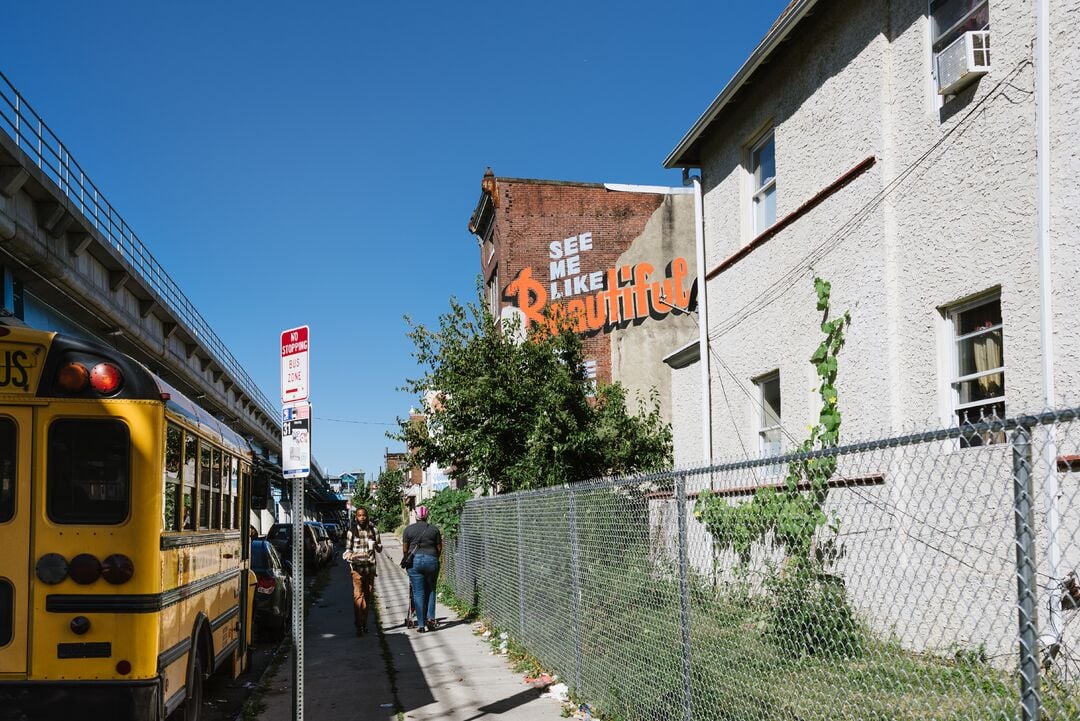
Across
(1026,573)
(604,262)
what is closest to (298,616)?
(1026,573)

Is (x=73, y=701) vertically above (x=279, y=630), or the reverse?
(x=73, y=701)

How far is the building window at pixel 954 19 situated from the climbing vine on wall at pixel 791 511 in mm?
2686

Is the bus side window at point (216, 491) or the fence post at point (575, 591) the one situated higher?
the bus side window at point (216, 491)

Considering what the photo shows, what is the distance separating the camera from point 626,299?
2947cm

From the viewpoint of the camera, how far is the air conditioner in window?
789 cm

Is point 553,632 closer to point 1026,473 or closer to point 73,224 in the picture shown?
point 1026,473

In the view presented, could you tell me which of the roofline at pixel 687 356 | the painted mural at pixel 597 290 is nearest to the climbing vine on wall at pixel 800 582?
the roofline at pixel 687 356

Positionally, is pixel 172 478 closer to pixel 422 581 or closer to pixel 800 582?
pixel 800 582

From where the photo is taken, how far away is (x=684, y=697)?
566 centimetres

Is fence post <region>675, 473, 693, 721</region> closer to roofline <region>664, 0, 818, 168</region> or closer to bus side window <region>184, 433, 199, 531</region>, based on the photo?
bus side window <region>184, 433, 199, 531</region>

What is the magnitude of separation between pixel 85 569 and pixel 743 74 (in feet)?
30.2

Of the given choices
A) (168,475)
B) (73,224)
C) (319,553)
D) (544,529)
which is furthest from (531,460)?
(319,553)

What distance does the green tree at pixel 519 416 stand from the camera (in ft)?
54.1

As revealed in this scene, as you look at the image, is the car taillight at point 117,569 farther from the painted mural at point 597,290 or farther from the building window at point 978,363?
the painted mural at point 597,290
